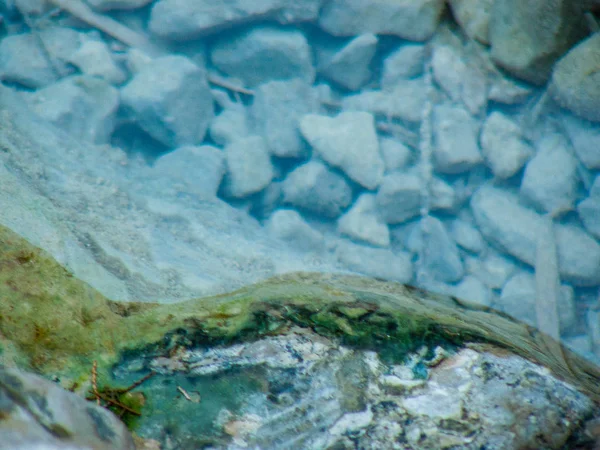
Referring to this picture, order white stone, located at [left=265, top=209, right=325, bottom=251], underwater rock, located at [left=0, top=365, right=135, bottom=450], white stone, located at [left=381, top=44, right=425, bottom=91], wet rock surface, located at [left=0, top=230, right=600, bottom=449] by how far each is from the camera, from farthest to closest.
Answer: white stone, located at [left=381, top=44, right=425, bottom=91] < white stone, located at [left=265, top=209, right=325, bottom=251] < wet rock surface, located at [left=0, top=230, right=600, bottom=449] < underwater rock, located at [left=0, top=365, right=135, bottom=450]

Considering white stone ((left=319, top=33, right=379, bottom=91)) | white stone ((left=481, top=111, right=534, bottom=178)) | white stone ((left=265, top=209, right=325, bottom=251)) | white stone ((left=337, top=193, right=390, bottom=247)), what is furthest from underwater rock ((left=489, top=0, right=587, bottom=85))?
white stone ((left=265, top=209, right=325, bottom=251))

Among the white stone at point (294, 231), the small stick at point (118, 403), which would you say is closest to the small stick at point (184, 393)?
the small stick at point (118, 403)

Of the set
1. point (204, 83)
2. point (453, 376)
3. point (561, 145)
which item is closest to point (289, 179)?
point (204, 83)

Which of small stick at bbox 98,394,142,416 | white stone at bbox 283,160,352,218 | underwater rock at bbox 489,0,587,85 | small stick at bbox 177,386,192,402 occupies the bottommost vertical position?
white stone at bbox 283,160,352,218

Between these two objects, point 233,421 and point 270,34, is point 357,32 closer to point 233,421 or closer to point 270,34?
point 270,34

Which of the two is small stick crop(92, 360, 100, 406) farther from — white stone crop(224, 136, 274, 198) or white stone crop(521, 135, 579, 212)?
white stone crop(521, 135, 579, 212)

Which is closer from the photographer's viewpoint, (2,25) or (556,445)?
(556,445)

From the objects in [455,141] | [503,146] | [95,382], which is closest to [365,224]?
[455,141]

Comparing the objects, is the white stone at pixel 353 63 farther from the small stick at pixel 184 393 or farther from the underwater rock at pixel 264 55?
the small stick at pixel 184 393
